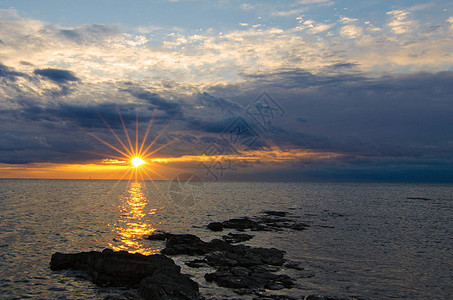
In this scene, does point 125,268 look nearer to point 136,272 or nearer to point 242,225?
point 136,272

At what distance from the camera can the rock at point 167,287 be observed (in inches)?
717

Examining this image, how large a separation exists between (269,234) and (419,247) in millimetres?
18079

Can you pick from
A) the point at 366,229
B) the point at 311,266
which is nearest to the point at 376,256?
the point at 311,266

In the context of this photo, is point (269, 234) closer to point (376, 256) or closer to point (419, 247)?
point (376, 256)

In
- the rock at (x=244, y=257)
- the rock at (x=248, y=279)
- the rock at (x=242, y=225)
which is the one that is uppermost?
the rock at (x=248, y=279)

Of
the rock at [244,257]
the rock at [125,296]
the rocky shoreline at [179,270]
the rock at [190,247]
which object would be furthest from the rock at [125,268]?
the rock at [190,247]

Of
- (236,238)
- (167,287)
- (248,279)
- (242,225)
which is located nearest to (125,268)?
(167,287)

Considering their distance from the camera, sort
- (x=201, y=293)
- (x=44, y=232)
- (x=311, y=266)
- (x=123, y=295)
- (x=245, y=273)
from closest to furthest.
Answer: (x=123, y=295) < (x=201, y=293) < (x=245, y=273) < (x=311, y=266) < (x=44, y=232)

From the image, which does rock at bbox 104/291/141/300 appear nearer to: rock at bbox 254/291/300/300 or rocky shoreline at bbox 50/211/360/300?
rocky shoreline at bbox 50/211/360/300

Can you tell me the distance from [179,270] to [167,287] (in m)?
3.51

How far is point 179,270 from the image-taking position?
72.9ft

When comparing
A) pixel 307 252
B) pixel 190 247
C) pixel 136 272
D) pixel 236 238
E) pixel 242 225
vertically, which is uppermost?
pixel 136 272

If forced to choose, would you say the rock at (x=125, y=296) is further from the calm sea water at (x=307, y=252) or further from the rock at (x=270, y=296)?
the rock at (x=270, y=296)

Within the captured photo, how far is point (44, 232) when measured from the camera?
4197 cm
